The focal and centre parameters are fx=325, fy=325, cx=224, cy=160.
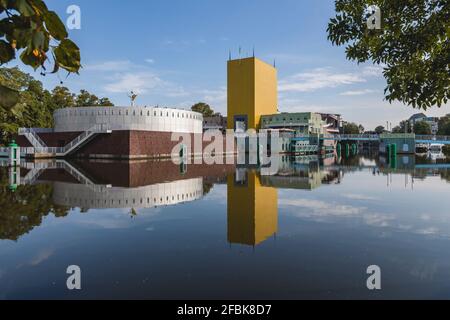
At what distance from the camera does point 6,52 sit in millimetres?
2211

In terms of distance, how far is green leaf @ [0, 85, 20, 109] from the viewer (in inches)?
77.1

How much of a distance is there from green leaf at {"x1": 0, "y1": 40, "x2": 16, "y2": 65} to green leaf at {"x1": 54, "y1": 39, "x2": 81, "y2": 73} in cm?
34

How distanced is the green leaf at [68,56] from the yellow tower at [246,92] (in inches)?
3024

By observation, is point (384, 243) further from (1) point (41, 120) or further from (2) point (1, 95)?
(1) point (41, 120)

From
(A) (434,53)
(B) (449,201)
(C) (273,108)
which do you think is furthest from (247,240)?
(C) (273,108)

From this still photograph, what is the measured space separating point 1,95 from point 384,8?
6713 mm

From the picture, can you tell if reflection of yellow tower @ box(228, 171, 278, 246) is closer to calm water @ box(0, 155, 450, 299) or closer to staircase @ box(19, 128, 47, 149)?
calm water @ box(0, 155, 450, 299)

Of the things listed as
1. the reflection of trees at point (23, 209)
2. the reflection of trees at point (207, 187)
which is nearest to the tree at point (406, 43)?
the reflection of trees at point (23, 209)

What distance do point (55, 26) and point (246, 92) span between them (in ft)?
256

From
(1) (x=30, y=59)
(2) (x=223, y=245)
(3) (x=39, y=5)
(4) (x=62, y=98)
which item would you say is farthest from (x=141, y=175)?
(4) (x=62, y=98)

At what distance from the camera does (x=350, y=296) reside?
5.34 metres

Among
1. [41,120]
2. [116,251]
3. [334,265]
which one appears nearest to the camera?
[334,265]

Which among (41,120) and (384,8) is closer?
(384,8)

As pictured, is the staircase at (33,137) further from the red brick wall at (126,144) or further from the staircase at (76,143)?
the red brick wall at (126,144)
